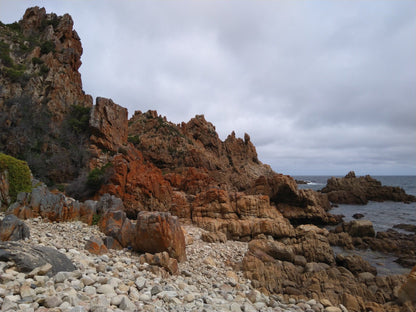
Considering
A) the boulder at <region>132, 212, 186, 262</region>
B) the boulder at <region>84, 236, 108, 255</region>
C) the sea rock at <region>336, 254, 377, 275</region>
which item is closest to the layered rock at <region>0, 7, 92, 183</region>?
the boulder at <region>132, 212, 186, 262</region>

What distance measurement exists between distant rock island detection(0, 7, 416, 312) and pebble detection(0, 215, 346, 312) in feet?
0.10

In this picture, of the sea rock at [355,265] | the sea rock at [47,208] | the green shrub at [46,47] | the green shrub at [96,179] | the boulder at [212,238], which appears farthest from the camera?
the green shrub at [46,47]

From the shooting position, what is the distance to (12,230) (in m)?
6.32

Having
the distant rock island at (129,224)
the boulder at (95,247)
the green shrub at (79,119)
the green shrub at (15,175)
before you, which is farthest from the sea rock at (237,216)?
the green shrub at (79,119)

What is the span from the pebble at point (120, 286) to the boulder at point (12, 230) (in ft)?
0.95

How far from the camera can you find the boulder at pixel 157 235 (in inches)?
325

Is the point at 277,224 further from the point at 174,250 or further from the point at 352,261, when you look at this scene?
the point at 174,250

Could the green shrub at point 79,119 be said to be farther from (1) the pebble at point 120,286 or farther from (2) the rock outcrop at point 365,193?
(2) the rock outcrop at point 365,193

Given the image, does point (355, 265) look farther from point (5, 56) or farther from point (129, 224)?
point (5, 56)

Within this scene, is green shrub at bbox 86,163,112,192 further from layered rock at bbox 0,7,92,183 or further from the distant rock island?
layered rock at bbox 0,7,92,183

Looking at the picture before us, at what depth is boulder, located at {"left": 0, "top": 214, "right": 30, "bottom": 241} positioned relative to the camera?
6.15 m

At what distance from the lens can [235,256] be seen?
12.0 metres

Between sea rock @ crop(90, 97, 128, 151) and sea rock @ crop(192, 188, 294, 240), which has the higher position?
sea rock @ crop(90, 97, 128, 151)

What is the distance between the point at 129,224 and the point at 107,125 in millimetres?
21126
